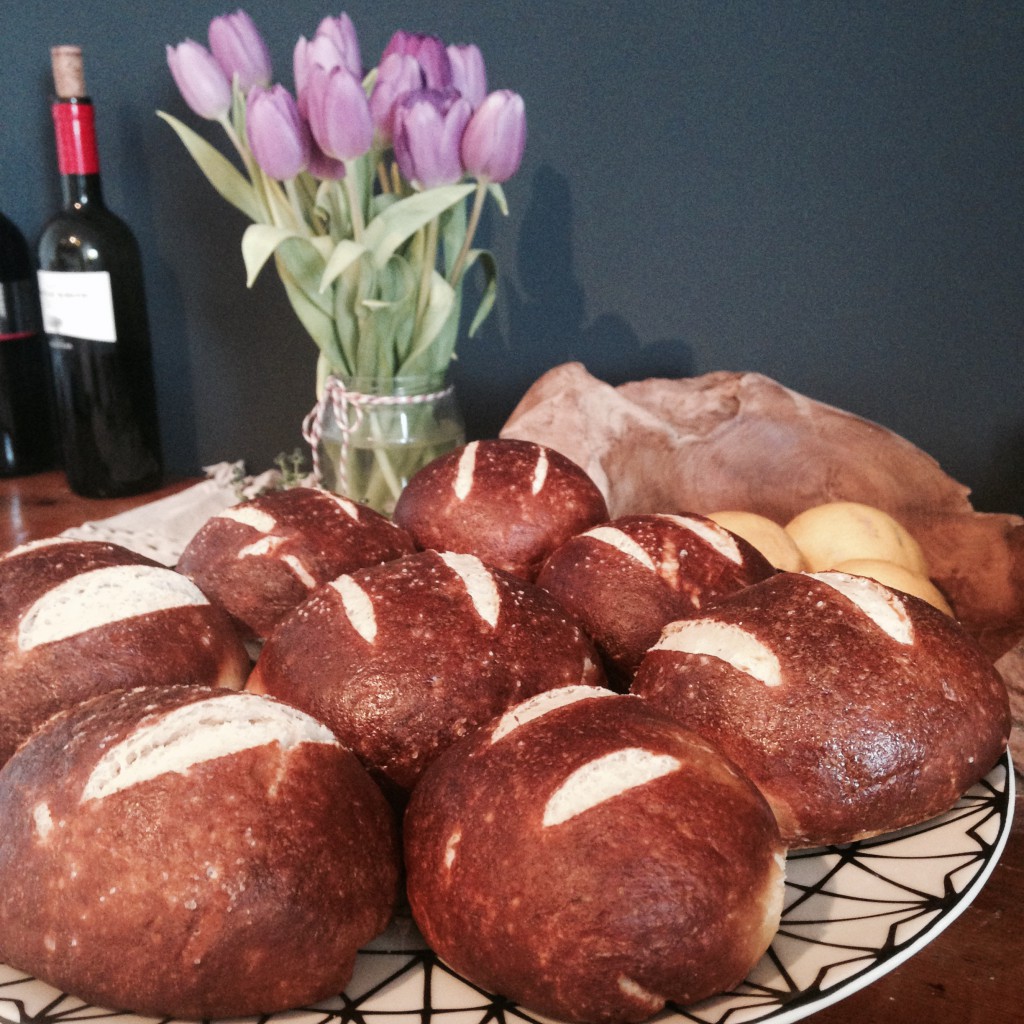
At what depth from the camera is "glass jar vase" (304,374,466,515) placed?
1.33 metres

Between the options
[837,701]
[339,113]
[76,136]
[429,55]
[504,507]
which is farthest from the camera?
[76,136]

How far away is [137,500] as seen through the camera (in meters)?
1.84

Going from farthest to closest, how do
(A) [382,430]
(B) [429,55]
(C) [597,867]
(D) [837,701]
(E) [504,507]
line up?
(A) [382,430], (B) [429,55], (E) [504,507], (D) [837,701], (C) [597,867]

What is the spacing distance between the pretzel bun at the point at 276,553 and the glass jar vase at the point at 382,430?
13.6 inches

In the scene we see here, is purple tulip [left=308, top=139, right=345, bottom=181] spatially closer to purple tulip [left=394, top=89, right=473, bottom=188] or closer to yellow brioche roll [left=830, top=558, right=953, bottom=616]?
purple tulip [left=394, top=89, right=473, bottom=188]

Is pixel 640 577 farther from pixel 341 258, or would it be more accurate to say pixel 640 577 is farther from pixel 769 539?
pixel 341 258

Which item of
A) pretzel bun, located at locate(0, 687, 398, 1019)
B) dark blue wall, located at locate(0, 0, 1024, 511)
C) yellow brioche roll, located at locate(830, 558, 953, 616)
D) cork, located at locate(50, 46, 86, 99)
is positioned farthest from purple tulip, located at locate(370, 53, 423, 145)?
pretzel bun, located at locate(0, 687, 398, 1019)

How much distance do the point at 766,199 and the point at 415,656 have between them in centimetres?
94

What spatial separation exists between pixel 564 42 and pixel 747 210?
35 centimetres

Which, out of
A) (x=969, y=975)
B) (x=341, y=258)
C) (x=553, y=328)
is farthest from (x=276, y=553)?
(x=553, y=328)

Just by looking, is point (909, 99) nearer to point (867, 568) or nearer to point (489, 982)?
point (867, 568)

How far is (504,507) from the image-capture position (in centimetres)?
101

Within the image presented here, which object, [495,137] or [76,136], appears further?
[76,136]

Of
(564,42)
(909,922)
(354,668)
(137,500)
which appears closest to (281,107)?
(564,42)
